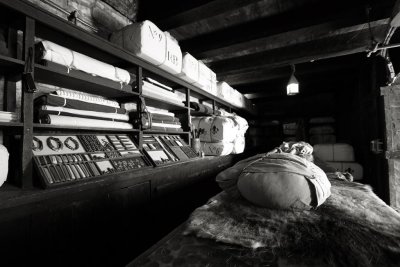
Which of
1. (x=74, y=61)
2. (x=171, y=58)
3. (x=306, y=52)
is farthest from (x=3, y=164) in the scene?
(x=306, y=52)

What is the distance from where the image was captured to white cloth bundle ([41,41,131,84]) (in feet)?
5.12

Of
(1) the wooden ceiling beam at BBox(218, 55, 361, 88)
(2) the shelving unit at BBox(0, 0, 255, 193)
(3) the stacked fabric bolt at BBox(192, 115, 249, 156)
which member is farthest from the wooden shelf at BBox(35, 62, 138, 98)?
(1) the wooden ceiling beam at BBox(218, 55, 361, 88)

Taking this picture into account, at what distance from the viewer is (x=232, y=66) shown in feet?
14.3

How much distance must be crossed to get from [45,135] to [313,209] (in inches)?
82.2

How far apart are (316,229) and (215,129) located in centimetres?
290

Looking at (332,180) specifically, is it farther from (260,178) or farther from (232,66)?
(232,66)

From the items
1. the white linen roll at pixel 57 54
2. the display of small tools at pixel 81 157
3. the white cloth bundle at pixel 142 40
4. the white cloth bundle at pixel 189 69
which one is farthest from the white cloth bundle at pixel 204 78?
the white linen roll at pixel 57 54

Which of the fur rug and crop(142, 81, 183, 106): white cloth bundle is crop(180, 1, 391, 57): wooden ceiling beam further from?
the fur rug

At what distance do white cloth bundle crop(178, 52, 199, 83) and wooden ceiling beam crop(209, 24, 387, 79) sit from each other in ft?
4.25

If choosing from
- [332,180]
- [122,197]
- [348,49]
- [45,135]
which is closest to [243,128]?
[348,49]

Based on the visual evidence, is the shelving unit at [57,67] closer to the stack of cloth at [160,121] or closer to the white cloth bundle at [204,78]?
the stack of cloth at [160,121]

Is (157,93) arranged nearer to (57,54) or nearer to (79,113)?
(79,113)

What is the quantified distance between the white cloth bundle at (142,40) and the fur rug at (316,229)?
175 cm

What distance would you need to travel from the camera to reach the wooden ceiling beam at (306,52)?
131 inches
